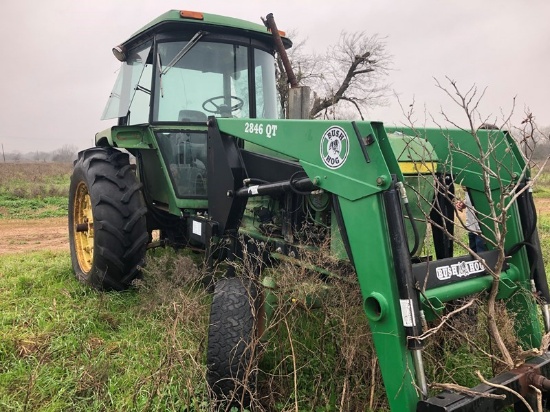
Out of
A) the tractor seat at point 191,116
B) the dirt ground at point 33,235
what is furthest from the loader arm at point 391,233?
the dirt ground at point 33,235

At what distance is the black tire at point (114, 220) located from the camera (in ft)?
14.2

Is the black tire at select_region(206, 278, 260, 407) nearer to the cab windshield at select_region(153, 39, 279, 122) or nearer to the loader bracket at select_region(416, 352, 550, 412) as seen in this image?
the loader bracket at select_region(416, 352, 550, 412)

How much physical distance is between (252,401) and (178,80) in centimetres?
280

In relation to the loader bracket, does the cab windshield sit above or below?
above

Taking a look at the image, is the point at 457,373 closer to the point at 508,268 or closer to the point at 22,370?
the point at 508,268

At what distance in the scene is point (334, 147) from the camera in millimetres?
2639

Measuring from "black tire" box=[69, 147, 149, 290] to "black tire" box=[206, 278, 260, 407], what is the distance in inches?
64.6

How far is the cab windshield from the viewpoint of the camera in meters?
4.33

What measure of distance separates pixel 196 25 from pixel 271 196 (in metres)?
1.76

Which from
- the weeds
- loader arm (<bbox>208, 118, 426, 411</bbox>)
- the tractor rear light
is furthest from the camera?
the weeds

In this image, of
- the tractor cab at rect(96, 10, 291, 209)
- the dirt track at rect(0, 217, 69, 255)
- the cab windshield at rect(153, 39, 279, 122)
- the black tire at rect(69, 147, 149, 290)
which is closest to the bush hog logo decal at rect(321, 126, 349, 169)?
the tractor cab at rect(96, 10, 291, 209)

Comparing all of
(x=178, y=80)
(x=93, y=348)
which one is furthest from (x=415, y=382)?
(x=178, y=80)

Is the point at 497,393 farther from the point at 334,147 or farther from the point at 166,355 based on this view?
the point at 166,355

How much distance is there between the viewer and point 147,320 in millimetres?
3910
